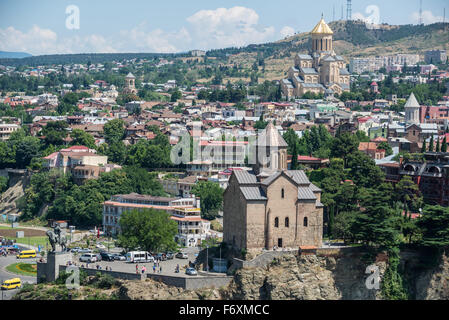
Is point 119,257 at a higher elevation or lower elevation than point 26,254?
higher

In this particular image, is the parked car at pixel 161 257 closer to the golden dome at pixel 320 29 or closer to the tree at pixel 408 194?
the tree at pixel 408 194

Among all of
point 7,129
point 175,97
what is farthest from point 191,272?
point 175,97

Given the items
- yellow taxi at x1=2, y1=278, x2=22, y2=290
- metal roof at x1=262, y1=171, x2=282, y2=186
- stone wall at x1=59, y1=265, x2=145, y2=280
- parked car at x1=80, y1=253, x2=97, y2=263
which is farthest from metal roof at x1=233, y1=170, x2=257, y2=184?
yellow taxi at x1=2, y1=278, x2=22, y2=290

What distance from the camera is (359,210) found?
50.1 metres

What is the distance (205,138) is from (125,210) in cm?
1678

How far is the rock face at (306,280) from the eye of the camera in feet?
129

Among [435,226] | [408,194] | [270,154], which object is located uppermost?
[270,154]

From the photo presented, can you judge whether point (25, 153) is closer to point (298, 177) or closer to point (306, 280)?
point (298, 177)

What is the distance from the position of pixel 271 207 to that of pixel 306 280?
361 centimetres

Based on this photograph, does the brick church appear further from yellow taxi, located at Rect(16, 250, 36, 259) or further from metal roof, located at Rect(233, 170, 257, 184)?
yellow taxi, located at Rect(16, 250, 36, 259)

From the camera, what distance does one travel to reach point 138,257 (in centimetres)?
4488

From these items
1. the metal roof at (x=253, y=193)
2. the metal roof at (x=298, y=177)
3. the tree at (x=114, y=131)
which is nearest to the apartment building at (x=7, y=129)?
the tree at (x=114, y=131)

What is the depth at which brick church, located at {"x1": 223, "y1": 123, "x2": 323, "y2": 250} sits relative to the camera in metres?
40.3

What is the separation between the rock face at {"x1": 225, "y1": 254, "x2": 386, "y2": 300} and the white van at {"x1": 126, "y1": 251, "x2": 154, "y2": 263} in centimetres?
659
